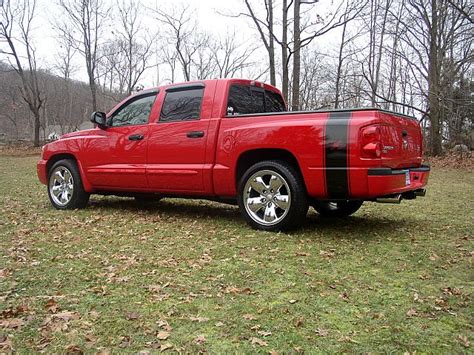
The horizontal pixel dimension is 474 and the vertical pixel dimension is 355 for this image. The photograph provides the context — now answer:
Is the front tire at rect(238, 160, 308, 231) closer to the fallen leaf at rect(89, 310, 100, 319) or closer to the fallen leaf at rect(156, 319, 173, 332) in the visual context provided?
Answer: the fallen leaf at rect(156, 319, 173, 332)

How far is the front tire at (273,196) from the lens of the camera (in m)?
4.46

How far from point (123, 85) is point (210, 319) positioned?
37.9 meters

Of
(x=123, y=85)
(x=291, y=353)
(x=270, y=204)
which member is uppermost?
(x=123, y=85)

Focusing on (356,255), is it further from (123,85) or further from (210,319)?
(123,85)

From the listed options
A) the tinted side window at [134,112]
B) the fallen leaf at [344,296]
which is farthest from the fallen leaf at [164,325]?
the tinted side window at [134,112]

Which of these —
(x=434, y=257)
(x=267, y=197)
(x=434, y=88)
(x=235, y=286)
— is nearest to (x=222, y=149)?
(x=267, y=197)

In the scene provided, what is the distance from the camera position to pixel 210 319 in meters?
2.57

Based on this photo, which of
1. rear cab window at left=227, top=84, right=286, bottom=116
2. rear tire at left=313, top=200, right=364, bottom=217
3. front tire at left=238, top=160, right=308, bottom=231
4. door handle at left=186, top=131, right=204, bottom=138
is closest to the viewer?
front tire at left=238, top=160, right=308, bottom=231

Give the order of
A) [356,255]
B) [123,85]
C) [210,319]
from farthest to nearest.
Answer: [123,85], [356,255], [210,319]

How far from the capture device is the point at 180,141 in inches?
210

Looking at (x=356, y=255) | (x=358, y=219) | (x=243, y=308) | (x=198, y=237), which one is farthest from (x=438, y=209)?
(x=243, y=308)

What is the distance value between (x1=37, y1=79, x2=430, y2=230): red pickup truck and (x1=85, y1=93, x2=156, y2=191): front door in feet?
0.05

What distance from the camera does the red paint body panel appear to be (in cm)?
406

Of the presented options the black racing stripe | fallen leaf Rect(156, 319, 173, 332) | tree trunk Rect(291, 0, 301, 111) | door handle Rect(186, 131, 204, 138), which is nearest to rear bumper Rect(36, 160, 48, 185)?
door handle Rect(186, 131, 204, 138)
